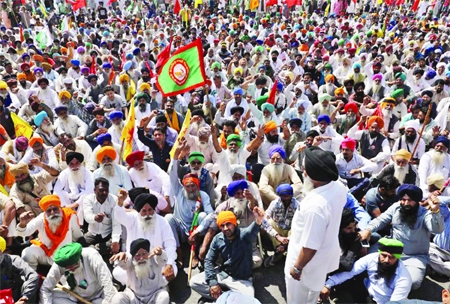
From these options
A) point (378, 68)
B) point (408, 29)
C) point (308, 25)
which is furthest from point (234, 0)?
point (378, 68)

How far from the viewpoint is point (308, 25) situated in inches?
748

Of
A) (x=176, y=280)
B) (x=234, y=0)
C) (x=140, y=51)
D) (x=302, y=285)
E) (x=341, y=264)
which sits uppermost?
(x=234, y=0)

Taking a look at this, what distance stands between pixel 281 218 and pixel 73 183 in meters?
2.76

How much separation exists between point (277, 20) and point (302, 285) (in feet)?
62.9

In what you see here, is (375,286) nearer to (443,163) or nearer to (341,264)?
(341,264)

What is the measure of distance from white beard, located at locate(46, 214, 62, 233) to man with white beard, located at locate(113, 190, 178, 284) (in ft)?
2.03

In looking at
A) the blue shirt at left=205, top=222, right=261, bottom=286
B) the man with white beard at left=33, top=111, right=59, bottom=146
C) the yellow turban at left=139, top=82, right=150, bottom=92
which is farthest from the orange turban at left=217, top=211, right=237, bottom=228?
the yellow turban at left=139, top=82, right=150, bottom=92

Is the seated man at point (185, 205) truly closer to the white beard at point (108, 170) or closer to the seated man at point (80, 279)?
the white beard at point (108, 170)

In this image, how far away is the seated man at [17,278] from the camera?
352cm

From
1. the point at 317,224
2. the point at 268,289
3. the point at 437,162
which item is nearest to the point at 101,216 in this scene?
the point at 268,289

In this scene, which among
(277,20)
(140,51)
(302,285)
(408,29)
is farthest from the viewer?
(277,20)

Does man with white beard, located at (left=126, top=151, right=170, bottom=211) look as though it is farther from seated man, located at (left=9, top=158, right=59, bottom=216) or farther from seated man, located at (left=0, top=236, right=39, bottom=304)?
seated man, located at (left=0, top=236, right=39, bottom=304)

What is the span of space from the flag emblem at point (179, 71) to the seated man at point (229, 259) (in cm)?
233

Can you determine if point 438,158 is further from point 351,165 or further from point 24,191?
point 24,191
